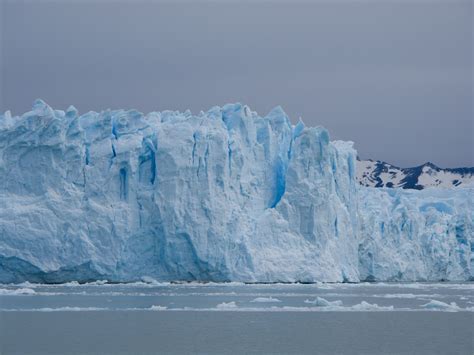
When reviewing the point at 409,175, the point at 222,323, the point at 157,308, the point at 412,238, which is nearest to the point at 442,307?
the point at 222,323

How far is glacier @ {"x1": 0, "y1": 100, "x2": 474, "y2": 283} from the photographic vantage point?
30531 mm

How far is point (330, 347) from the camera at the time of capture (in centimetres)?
1758

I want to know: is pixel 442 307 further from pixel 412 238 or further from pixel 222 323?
pixel 412 238

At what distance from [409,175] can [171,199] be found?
63727 millimetres

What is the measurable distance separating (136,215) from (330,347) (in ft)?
49.3

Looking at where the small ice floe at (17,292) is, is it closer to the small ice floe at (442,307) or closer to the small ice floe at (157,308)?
the small ice floe at (157,308)

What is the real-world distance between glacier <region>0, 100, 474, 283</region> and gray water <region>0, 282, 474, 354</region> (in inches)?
55.1

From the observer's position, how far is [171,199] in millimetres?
31438

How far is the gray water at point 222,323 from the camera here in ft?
57.0

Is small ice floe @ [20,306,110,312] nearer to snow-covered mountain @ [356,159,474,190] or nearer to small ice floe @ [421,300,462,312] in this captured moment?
small ice floe @ [421,300,462,312]

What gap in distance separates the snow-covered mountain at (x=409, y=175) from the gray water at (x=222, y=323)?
193 ft

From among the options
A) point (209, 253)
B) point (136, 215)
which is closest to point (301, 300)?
point (209, 253)

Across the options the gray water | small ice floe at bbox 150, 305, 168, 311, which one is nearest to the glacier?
the gray water

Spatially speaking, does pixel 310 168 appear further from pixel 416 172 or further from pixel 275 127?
pixel 416 172
